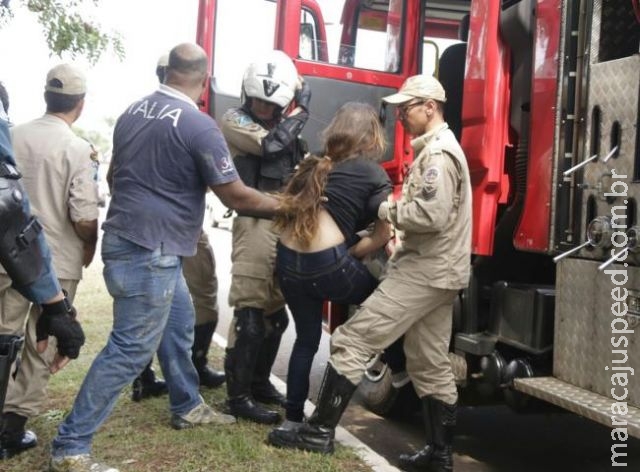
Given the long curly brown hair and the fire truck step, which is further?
the long curly brown hair

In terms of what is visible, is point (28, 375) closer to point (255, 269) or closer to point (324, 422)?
point (255, 269)

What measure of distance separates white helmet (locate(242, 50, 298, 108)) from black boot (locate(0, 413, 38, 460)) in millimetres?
2060

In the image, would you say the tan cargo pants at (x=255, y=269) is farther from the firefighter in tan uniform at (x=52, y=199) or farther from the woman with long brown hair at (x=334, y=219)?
the firefighter in tan uniform at (x=52, y=199)

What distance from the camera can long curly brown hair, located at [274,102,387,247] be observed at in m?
3.65

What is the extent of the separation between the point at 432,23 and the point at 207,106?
169 cm

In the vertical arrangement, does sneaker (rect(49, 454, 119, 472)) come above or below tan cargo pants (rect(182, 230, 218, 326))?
below

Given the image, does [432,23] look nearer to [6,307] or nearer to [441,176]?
[441,176]

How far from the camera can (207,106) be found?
5.08 m

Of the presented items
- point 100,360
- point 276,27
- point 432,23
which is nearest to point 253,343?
point 100,360

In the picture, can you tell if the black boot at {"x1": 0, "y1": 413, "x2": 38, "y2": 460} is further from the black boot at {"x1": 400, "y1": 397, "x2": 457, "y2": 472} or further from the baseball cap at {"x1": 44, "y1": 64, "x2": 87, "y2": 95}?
the black boot at {"x1": 400, "y1": 397, "x2": 457, "y2": 472}

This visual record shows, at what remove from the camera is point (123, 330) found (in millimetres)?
3396

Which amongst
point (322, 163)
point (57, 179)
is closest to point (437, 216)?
point (322, 163)

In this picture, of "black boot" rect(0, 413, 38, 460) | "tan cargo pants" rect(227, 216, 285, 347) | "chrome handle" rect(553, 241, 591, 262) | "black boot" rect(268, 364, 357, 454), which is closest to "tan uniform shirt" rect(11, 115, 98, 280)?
"black boot" rect(0, 413, 38, 460)

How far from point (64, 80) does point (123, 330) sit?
1.33 meters
